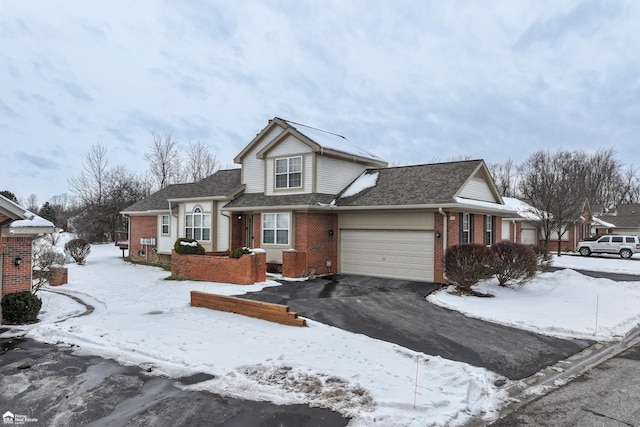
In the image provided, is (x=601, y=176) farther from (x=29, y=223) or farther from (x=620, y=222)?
(x=29, y=223)

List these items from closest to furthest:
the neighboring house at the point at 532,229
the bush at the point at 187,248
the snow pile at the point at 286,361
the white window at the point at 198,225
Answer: the snow pile at the point at 286,361
the bush at the point at 187,248
the white window at the point at 198,225
the neighboring house at the point at 532,229

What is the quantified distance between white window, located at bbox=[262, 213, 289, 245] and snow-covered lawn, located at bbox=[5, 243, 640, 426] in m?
3.89

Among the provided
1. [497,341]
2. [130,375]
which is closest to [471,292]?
[497,341]

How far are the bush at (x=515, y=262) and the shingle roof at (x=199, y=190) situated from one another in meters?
12.9

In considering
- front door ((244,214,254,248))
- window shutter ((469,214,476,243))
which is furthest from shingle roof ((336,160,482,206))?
front door ((244,214,254,248))

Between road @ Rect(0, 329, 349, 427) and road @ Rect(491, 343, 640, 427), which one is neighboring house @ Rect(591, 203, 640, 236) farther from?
road @ Rect(0, 329, 349, 427)

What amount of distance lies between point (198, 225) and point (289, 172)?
662 cm

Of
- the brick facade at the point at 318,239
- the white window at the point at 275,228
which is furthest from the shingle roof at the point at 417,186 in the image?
the white window at the point at 275,228

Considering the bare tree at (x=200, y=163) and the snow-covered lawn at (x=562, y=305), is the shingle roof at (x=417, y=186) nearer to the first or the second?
the snow-covered lawn at (x=562, y=305)

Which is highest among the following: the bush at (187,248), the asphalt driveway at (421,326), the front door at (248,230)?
the front door at (248,230)

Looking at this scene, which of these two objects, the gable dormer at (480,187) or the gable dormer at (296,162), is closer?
the gable dormer at (480,187)

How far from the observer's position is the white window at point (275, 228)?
18.4 metres

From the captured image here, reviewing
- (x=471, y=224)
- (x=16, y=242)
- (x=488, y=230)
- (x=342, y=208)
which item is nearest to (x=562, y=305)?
(x=471, y=224)

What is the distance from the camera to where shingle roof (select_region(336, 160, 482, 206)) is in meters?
16.1
